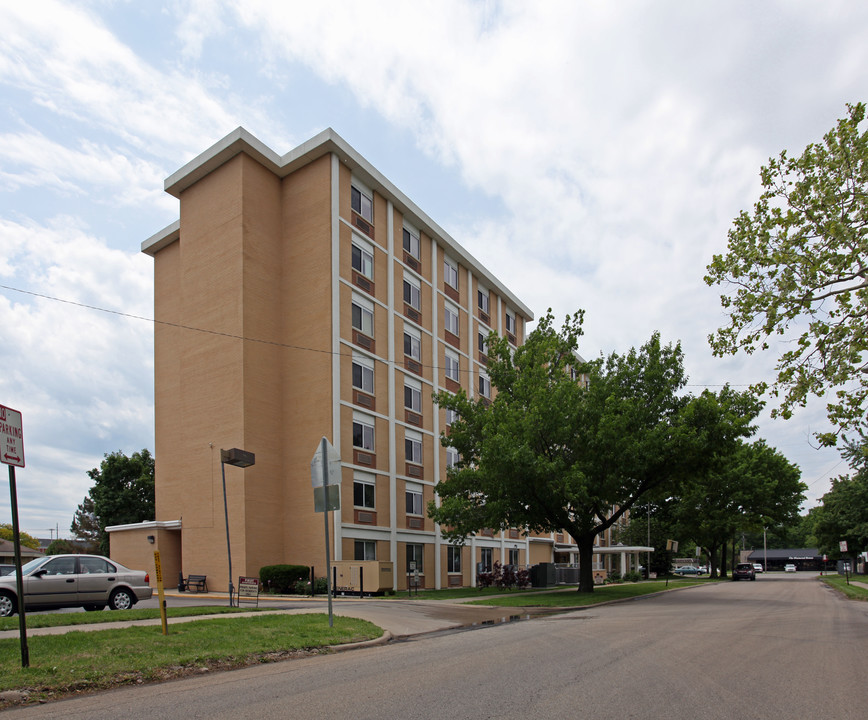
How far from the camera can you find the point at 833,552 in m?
80.7

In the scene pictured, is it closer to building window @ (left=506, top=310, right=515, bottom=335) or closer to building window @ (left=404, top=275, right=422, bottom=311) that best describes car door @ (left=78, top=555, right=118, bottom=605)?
building window @ (left=404, top=275, right=422, bottom=311)

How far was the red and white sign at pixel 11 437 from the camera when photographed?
8688mm

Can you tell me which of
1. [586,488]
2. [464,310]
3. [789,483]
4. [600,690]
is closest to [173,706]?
[600,690]

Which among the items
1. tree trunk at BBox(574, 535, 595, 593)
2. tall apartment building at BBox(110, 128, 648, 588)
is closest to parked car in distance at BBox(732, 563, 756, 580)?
tall apartment building at BBox(110, 128, 648, 588)

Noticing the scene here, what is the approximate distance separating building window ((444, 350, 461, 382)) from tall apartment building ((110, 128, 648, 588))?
396 centimetres

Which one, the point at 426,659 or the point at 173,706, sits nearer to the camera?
the point at 173,706

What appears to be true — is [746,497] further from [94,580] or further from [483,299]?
[94,580]

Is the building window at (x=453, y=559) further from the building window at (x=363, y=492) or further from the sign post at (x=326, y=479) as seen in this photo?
the sign post at (x=326, y=479)

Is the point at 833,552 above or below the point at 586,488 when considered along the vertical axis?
below

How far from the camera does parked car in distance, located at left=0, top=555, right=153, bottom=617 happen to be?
15.7 meters

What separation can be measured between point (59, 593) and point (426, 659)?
10.1 metres

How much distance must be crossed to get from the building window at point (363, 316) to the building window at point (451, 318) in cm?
833

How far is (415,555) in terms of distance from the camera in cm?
3694

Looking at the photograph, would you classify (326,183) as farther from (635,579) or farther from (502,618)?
(635,579)
